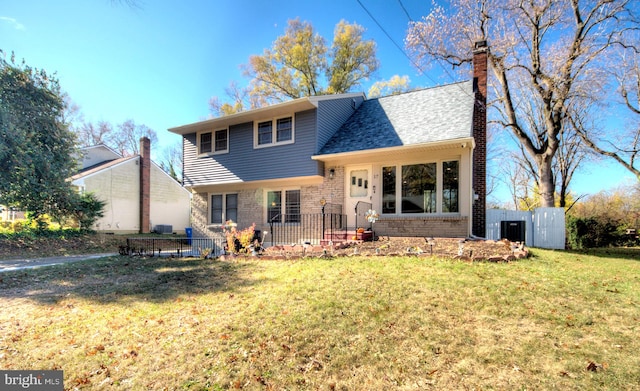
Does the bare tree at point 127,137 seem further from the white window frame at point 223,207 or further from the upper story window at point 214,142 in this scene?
the white window frame at point 223,207

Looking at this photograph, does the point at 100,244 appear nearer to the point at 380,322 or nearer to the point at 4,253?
the point at 4,253

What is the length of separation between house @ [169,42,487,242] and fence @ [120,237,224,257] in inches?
28.8

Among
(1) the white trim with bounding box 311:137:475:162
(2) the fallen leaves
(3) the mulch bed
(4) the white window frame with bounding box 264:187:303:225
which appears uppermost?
(1) the white trim with bounding box 311:137:475:162

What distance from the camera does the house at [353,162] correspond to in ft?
32.9

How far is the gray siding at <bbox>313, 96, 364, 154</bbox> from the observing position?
11.9 m

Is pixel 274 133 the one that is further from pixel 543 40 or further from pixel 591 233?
pixel 591 233

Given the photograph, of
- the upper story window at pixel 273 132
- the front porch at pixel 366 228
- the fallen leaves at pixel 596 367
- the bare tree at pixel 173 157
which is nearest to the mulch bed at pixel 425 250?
the front porch at pixel 366 228

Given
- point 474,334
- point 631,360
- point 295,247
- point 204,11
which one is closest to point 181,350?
point 474,334

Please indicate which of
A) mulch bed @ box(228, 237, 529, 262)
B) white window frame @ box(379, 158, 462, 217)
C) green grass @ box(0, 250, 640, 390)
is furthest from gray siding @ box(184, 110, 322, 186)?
green grass @ box(0, 250, 640, 390)

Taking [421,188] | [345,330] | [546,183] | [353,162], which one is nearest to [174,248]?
[353,162]

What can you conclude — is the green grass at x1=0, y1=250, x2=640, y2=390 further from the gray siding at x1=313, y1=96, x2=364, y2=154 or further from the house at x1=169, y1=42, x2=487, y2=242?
the gray siding at x1=313, y1=96, x2=364, y2=154

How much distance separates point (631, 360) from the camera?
9.43 feet

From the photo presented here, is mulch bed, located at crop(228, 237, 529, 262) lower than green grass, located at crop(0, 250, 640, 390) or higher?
higher

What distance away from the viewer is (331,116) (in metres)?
12.6
